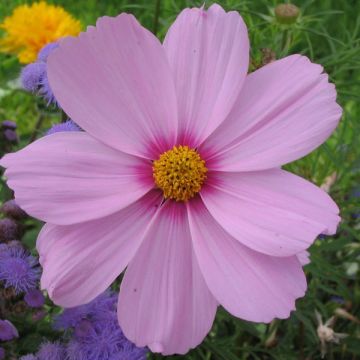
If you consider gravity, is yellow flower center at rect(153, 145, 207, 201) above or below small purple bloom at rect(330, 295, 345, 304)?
above

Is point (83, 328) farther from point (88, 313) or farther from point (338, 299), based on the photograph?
point (338, 299)

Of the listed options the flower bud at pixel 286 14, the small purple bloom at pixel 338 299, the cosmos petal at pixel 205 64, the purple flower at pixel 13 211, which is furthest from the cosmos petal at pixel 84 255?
the small purple bloom at pixel 338 299

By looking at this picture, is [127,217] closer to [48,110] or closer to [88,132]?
[88,132]

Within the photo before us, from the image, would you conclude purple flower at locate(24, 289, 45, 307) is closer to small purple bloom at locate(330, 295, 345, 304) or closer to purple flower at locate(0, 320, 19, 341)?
purple flower at locate(0, 320, 19, 341)

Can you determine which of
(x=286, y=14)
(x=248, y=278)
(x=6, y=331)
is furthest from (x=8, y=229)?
(x=286, y=14)

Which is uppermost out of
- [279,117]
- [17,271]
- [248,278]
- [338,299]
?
[279,117]

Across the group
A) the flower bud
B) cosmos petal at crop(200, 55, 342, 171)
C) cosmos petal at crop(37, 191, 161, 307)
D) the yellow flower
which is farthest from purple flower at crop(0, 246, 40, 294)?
the yellow flower
